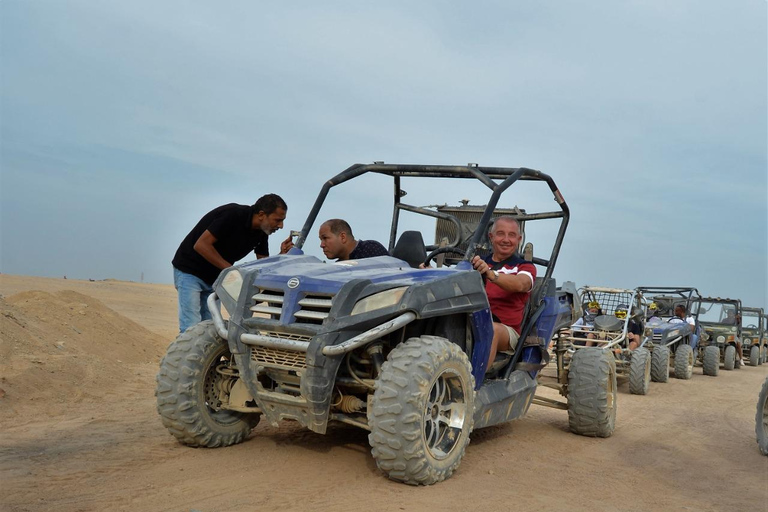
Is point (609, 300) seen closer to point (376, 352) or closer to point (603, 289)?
point (603, 289)

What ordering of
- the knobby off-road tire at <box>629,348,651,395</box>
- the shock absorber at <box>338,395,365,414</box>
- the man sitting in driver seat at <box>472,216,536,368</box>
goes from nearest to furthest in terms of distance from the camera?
the shock absorber at <box>338,395,365,414</box> < the man sitting in driver seat at <box>472,216,536,368</box> < the knobby off-road tire at <box>629,348,651,395</box>

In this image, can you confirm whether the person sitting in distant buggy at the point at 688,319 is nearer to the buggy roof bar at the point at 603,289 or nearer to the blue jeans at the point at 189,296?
the buggy roof bar at the point at 603,289

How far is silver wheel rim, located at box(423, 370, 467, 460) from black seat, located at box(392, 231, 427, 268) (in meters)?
1.22

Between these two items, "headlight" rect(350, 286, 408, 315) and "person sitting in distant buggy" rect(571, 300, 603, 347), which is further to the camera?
"person sitting in distant buggy" rect(571, 300, 603, 347)

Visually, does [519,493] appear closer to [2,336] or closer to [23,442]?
[23,442]

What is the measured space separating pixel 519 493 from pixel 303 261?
2090 millimetres

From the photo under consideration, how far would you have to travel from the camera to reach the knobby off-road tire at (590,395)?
628cm

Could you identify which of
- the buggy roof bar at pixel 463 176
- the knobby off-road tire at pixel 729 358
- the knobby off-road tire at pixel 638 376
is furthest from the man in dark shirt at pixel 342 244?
the knobby off-road tire at pixel 729 358

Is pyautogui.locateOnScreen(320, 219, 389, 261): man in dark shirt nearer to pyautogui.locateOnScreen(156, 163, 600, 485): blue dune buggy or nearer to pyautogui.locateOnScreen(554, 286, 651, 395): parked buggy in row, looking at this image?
pyautogui.locateOnScreen(156, 163, 600, 485): blue dune buggy

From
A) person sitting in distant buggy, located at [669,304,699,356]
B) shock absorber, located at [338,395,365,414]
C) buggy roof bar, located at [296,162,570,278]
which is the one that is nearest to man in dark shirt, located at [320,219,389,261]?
buggy roof bar, located at [296,162,570,278]

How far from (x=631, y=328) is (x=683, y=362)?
7.70ft

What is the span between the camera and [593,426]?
632cm

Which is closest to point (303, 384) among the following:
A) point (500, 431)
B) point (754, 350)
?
point (500, 431)

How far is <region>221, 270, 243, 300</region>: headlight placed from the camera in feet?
14.5
